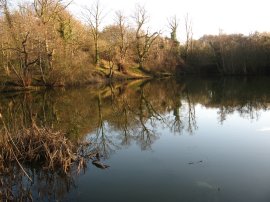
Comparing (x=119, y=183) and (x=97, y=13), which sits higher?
(x=97, y=13)

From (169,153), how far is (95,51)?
145 ft

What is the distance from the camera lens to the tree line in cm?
3612

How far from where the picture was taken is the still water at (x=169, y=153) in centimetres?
812

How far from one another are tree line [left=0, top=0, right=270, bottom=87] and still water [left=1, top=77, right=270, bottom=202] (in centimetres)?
1583

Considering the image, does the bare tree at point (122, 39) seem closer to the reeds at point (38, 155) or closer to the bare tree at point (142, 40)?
the bare tree at point (142, 40)

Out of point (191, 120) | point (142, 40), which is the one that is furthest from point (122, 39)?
point (191, 120)

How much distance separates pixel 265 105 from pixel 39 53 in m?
25.7

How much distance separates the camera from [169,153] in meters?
11.6

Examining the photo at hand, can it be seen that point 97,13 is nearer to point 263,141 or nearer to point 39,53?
point 39,53

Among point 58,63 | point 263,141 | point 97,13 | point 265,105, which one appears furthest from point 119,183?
point 97,13

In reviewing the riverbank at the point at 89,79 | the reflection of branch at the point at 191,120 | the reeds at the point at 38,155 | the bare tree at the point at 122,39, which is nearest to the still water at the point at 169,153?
the reflection of branch at the point at 191,120

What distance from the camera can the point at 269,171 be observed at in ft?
30.2

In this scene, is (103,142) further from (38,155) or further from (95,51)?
(95,51)

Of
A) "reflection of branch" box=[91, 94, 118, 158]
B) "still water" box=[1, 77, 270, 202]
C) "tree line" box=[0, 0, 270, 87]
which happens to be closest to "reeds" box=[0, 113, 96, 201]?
"still water" box=[1, 77, 270, 202]
